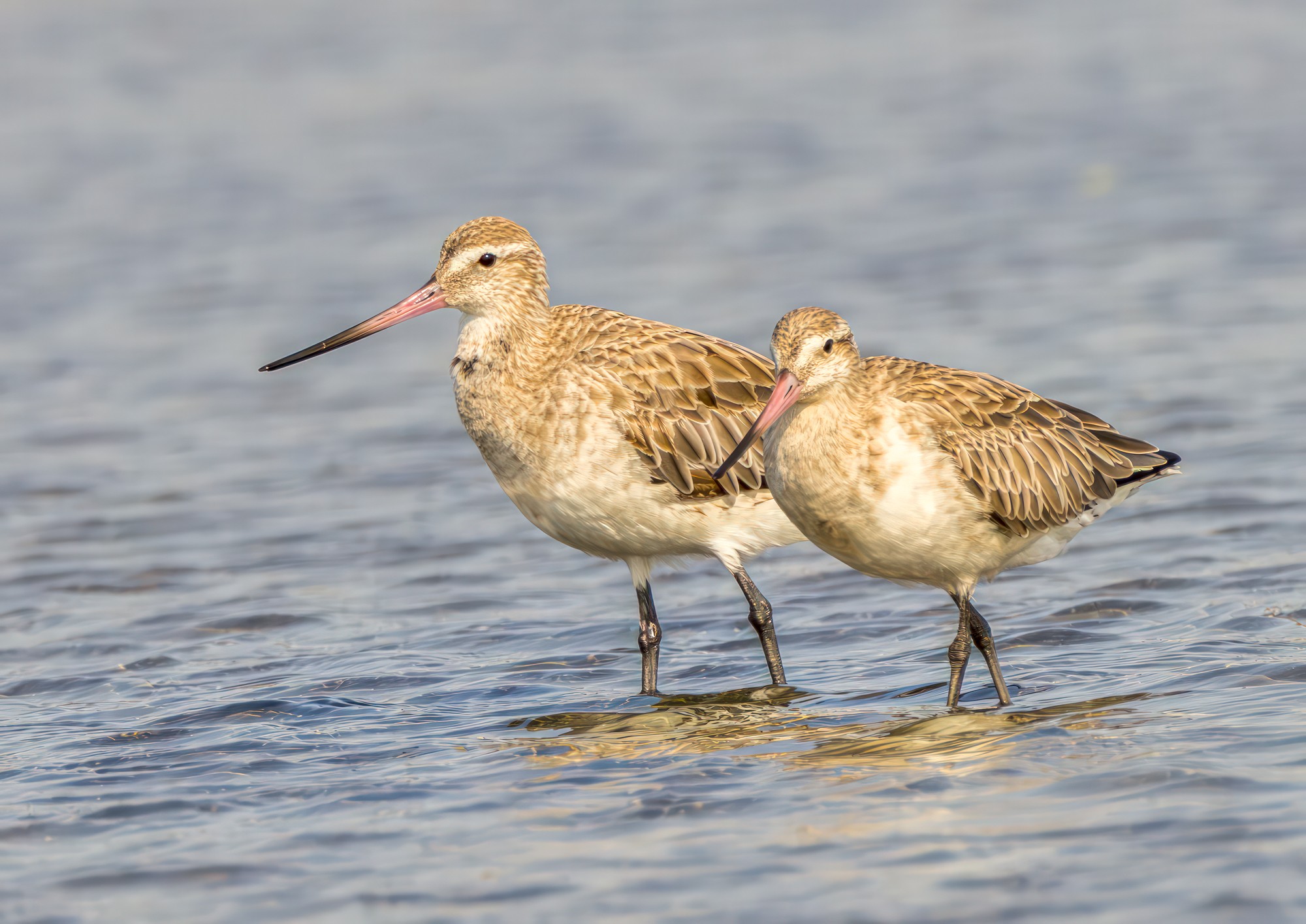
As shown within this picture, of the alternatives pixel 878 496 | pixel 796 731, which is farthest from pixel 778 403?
pixel 796 731

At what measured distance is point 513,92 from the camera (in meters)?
23.0

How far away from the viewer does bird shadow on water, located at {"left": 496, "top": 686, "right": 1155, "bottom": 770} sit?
6992 mm

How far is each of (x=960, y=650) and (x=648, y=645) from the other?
4.81ft

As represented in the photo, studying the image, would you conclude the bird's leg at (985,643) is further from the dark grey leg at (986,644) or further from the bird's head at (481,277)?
the bird's head at (481,277)

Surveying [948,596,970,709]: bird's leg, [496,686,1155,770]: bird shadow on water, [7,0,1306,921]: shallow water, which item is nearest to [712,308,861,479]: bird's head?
[496,686,1155,770]: bird shadow on water

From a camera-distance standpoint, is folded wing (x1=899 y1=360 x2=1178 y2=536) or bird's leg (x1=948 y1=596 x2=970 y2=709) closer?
folded wing (x1=899 y1=360 x2=1178 y2=536)

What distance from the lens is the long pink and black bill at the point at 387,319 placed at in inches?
336

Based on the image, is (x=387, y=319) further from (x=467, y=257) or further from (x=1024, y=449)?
(x=1024, y=449)

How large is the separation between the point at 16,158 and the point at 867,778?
16808 mm

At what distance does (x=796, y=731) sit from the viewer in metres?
7.44

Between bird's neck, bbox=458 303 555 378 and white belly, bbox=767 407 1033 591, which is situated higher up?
bird's neck, bbox=458 303 555 378

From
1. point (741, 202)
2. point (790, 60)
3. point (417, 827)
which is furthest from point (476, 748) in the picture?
point (790, 60)

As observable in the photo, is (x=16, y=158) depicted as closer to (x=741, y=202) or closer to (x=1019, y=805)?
(x=741, y=202)

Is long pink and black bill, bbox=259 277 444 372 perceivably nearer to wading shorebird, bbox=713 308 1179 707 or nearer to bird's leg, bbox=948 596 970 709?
wading shorebird, bbox=713 308 1179 707
